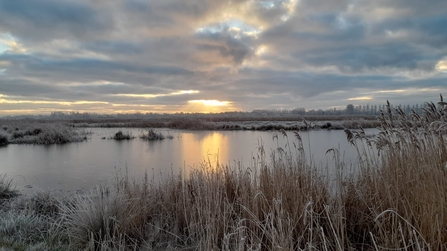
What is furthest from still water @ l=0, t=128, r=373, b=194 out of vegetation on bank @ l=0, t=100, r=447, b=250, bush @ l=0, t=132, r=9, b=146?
bush @ l=0, t=132, r=9, b=146

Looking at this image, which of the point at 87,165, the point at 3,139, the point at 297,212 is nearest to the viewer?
the point at 297,212

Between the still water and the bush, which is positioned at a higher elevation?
the bush

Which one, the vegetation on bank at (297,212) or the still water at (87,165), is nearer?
the vegetation on bank at (297,212)

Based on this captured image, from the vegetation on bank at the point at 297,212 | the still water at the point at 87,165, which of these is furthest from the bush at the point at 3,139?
the vegetation on bank at the point at 297,212

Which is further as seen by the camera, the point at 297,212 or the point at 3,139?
the point at 3,139

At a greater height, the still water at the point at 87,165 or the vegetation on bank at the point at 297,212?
the vegetation on bank at the point at 297,212

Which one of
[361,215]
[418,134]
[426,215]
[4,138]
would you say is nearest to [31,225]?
[361,215]

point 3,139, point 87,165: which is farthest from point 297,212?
point 3,139

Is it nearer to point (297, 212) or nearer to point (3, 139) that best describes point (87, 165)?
point (297, 212)

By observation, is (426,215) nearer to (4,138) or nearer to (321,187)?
(321,187)

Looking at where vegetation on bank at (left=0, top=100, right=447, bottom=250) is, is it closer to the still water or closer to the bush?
the still water

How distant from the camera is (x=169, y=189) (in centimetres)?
551

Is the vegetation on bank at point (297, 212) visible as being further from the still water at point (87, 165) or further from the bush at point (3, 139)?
the bush at point (3, 139)

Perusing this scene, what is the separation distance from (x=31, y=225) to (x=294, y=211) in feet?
12.9
